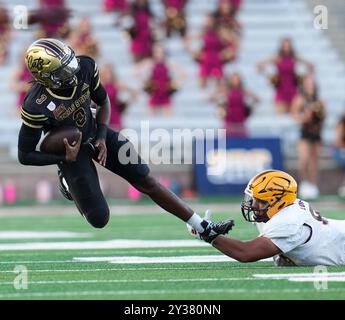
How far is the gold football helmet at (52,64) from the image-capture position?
6.41m

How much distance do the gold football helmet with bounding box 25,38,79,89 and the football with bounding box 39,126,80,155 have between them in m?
0.28

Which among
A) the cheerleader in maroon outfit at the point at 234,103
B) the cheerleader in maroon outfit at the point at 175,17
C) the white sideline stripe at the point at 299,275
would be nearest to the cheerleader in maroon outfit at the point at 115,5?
the cheerleader in maroon outfit at the point at 175,17

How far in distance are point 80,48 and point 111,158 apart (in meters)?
8.24

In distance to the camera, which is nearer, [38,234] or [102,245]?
[102,245]

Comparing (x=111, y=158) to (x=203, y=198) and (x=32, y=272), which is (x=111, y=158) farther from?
(x=203, y=198)

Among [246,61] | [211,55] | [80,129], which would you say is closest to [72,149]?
[80,129]

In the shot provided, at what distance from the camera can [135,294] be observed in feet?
16.9

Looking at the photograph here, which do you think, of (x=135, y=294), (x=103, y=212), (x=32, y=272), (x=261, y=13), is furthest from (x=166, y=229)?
(x=261, y=13)

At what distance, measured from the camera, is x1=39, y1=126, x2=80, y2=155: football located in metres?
6.63

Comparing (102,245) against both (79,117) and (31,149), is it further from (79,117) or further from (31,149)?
(31,149)

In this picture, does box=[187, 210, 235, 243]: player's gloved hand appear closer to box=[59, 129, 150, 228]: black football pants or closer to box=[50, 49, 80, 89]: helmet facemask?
box=[59, 129, 150, 228]: black football pants

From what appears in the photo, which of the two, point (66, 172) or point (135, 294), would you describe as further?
point (66, 172)

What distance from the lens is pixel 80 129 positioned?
22.4 ft

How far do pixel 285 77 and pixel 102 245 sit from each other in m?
7.79
